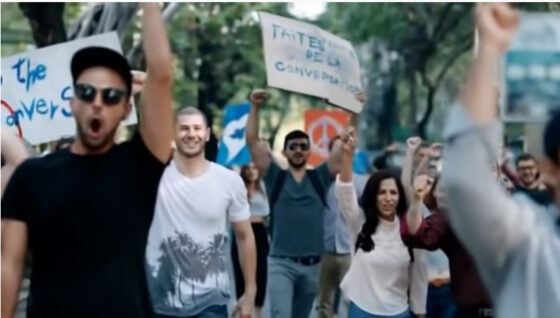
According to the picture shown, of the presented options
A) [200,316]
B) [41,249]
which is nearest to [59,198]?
[41,249]

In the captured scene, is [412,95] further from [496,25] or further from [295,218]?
[496,25]

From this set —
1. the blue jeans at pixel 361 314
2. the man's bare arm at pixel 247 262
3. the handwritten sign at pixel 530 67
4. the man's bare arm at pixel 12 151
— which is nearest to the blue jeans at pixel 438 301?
the blue jeans at pixel 361 314

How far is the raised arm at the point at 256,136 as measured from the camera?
10922 mm

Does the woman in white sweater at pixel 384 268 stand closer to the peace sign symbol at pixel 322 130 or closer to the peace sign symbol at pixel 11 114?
the peace sign symbol at pixel 11 114

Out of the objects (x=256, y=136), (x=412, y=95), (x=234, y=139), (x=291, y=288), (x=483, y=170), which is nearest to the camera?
(x=483, y=170)

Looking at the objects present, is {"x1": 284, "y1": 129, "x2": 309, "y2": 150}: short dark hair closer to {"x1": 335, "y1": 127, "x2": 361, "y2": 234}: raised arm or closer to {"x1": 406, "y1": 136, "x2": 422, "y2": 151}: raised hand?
{"x1": 406, "y1": 136, "x2": 422, "y2": 151}: raised hand

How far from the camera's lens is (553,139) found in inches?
133

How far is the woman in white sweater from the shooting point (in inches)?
351

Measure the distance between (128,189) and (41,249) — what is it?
1.04 feet

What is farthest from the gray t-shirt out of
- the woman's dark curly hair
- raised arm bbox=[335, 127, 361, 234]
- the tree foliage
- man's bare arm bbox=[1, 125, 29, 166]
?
the tree foliage

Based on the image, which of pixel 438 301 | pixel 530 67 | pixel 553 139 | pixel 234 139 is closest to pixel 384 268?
pixel 438 301

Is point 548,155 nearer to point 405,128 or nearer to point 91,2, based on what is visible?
point 91,2

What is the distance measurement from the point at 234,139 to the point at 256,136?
467 centimetres

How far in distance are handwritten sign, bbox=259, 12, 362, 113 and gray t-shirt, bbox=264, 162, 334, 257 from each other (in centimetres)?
95
